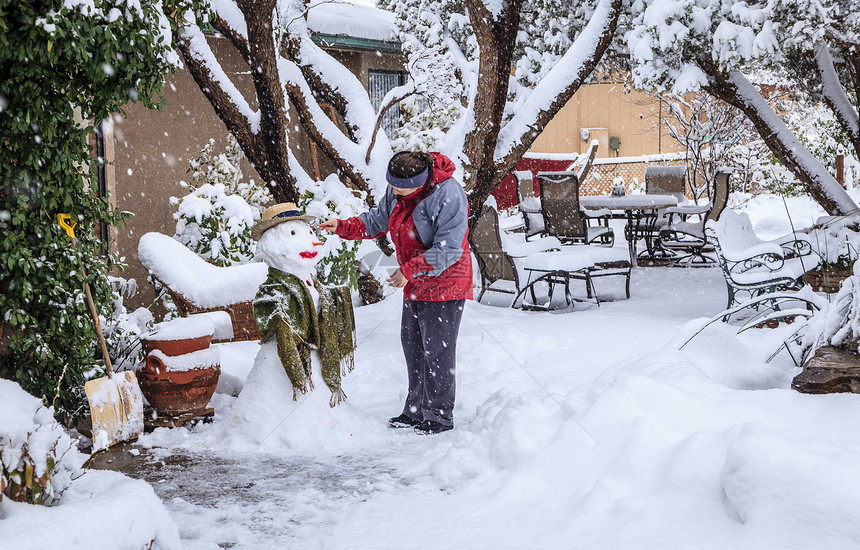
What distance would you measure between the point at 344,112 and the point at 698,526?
20.1ft

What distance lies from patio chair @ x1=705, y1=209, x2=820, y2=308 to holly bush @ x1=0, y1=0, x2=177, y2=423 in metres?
5.07

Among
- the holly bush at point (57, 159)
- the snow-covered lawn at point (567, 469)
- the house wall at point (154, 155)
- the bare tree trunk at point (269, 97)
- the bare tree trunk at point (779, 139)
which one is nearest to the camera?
the snow-covered lawn at point (567, 469)

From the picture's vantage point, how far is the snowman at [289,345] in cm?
436

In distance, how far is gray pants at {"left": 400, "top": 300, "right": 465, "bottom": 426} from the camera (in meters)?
4.57

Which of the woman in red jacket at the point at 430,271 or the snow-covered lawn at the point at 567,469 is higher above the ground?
the woman in red jacket at the point at 430,271

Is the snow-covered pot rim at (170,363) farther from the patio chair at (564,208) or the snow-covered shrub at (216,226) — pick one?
the patio chair at (564,208)

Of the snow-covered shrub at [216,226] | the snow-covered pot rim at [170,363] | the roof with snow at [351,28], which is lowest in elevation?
the snow-covered pot rim at [170,363]

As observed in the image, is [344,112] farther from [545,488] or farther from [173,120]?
[545,488]

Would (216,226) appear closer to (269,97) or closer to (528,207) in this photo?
(269,97)

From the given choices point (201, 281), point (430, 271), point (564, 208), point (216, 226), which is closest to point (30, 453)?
point (430, 271)

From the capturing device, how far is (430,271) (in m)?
4.42

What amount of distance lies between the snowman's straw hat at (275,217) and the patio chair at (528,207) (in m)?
8.33

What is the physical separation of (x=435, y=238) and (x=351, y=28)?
8472 millimetres

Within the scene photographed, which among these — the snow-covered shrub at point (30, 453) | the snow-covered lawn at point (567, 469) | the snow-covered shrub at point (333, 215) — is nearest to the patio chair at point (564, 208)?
the snow-covered shrub at point (333, 215)
